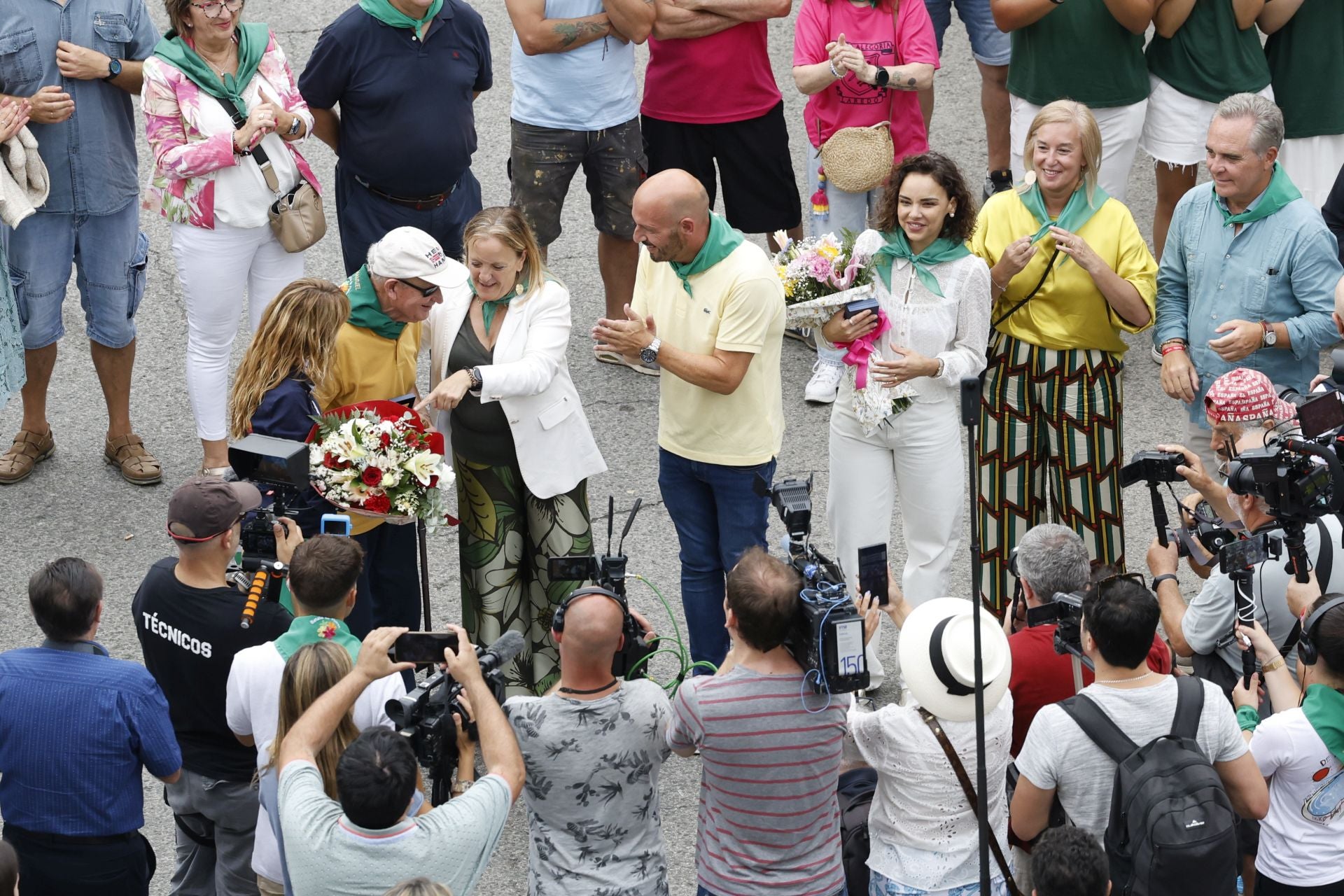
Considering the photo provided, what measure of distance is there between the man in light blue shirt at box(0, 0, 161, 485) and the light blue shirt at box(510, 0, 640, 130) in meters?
1.82

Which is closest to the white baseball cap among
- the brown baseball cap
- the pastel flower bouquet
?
the brown baseball cap

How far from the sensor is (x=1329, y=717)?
430cm

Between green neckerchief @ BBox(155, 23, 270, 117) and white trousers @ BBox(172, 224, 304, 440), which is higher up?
green neckerchief @ BBox(155, 23, 270, 117)

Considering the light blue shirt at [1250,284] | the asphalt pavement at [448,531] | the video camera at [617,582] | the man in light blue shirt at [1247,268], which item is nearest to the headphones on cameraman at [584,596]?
the video camera at [617,582]

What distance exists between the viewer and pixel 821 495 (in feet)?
25.6

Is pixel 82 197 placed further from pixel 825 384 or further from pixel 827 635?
pixel 827 635

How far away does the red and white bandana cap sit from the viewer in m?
5.49

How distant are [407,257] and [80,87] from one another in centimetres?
242

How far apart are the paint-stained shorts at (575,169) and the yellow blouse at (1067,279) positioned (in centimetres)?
232

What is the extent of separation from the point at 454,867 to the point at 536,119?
4.94m

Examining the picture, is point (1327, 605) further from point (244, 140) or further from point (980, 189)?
point (980, 189)

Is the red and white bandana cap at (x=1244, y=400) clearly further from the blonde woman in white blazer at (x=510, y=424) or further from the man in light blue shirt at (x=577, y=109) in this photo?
the man in light blue shirt at (x=577, y=109)

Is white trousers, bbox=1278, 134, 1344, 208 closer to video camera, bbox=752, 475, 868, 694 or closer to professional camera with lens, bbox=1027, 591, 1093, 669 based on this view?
professional camera with lens, bbox=1027, 591, 1093, 669

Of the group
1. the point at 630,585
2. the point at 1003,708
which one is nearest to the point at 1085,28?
the point at 630,585
